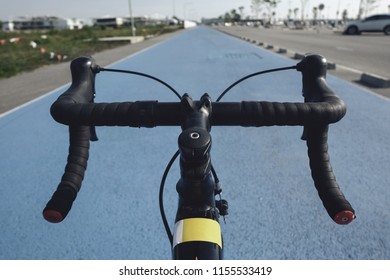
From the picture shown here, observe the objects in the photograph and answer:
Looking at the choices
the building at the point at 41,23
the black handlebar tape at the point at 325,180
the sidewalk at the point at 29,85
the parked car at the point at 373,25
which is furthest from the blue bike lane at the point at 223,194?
the building at the point at 41,23

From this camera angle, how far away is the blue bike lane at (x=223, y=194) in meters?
2.26

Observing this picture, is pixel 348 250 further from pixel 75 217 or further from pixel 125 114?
pixel 75 217

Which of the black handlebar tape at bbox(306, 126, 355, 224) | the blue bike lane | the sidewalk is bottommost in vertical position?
the sidewalk

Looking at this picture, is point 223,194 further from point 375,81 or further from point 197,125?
point 375,81

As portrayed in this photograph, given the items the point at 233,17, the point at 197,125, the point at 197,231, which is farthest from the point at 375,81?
the point at 233,17

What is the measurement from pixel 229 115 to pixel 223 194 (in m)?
1.97

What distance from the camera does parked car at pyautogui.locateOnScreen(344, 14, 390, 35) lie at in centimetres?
2575

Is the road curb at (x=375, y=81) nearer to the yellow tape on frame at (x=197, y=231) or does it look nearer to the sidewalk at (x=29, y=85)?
the yellow tape on frame at (x=197, y=231)

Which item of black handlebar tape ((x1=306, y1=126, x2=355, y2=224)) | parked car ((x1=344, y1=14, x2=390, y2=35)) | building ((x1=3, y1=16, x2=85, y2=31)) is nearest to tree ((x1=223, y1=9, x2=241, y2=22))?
building ((x1=3, y1=16, x2=85, y2=31))

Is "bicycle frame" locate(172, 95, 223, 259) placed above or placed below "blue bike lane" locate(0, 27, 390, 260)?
above

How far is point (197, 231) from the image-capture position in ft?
2.72

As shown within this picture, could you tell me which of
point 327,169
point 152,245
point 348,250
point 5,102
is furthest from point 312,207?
point 5,102

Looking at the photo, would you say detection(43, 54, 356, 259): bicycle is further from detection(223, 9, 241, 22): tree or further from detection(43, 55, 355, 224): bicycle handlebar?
detection(223, 9, 241, 22): tree

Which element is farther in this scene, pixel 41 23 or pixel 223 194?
pixel 41 23
